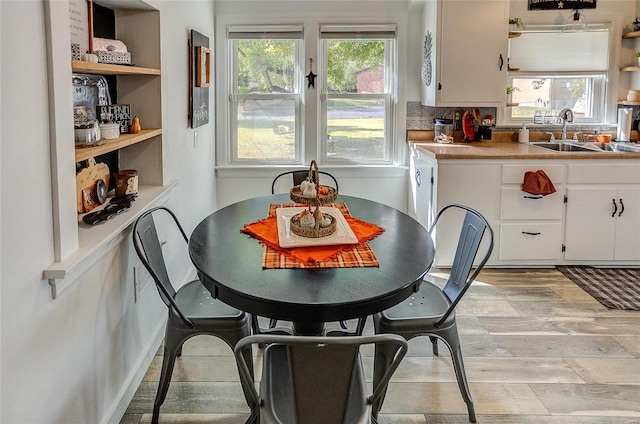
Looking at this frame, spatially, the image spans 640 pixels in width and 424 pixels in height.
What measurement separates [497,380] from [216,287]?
4.91 ft

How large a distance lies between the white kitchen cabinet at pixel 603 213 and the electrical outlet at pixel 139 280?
2953mm

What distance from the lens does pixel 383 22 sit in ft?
15.7

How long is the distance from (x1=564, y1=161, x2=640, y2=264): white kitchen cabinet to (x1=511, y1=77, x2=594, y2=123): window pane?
3.31 feet

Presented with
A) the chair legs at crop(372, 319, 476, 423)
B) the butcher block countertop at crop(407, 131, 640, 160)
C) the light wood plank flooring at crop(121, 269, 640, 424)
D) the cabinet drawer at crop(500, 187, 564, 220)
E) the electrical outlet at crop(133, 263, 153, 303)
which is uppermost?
the butcher block countertop at crop(407, 131, 640, 160)

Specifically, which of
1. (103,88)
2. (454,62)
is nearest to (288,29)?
(454,62)

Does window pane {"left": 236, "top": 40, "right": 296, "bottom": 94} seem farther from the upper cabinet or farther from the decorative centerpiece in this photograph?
the decorative centerpiece

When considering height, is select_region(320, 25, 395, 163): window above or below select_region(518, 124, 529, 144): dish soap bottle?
above

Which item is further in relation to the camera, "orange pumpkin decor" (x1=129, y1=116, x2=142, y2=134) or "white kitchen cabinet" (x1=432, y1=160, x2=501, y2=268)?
"white kitchen cabinet" (x1=432, y1=160, x2=501, y2=268)

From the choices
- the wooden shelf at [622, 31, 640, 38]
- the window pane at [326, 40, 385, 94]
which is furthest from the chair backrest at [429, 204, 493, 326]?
the wooden shelf at [622, 31, 640, 38]

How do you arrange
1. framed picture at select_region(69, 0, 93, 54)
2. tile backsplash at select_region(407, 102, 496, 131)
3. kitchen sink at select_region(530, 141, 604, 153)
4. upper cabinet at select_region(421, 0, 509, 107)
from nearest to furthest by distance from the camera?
framed picture at select_region(69, 0, 93, 54)
upper cabinet at select_region(421, 0, 509, 107)
kitchen sink at select_region(530, 141, 604, 153)
tile backsplash at select_region(407, 102, 496, 131)

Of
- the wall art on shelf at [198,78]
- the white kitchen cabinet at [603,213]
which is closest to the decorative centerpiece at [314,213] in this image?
the wall art on shelf at [198,78]

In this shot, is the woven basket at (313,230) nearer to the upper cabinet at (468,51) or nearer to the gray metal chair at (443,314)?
the gray metal chair at (443,314)

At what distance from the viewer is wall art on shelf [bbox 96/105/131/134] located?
2449 mm

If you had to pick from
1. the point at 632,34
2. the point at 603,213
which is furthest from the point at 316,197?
the point at 632,34
